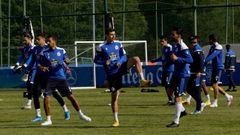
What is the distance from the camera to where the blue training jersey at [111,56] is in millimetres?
17594

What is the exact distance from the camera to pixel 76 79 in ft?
144

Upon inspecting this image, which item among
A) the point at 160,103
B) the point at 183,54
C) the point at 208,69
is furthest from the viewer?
the point at 208,69

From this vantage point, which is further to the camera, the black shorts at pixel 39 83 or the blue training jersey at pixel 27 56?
the blue training jersey at pixel 27 56

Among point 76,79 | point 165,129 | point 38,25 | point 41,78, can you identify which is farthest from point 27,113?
point 38,25

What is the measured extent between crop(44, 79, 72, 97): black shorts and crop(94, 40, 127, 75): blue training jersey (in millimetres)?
1235

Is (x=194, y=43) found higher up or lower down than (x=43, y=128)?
higher up

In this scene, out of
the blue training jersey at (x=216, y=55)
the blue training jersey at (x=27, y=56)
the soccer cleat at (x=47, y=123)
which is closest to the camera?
the soccer cleat at (x=47, y=123)

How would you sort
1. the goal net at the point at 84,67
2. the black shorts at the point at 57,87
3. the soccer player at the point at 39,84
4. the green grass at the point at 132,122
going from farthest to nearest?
1. the goal net at the point at 84,67
2. the soccer player at the point at 39,84
3. the black shorts at the point at 57,87
4. the green grass at the point at 132,122

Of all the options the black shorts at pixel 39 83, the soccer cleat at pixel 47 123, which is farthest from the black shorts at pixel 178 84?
the black shorts at pixel 39 83

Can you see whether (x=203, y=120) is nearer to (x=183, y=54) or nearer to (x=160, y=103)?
(x=183, y=54)

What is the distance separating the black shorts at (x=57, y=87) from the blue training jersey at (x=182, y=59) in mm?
2772

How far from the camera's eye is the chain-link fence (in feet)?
191

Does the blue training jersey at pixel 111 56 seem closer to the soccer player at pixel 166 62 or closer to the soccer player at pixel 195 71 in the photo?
the soccer player at pixel 195 71

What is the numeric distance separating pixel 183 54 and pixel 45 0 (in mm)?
49282
